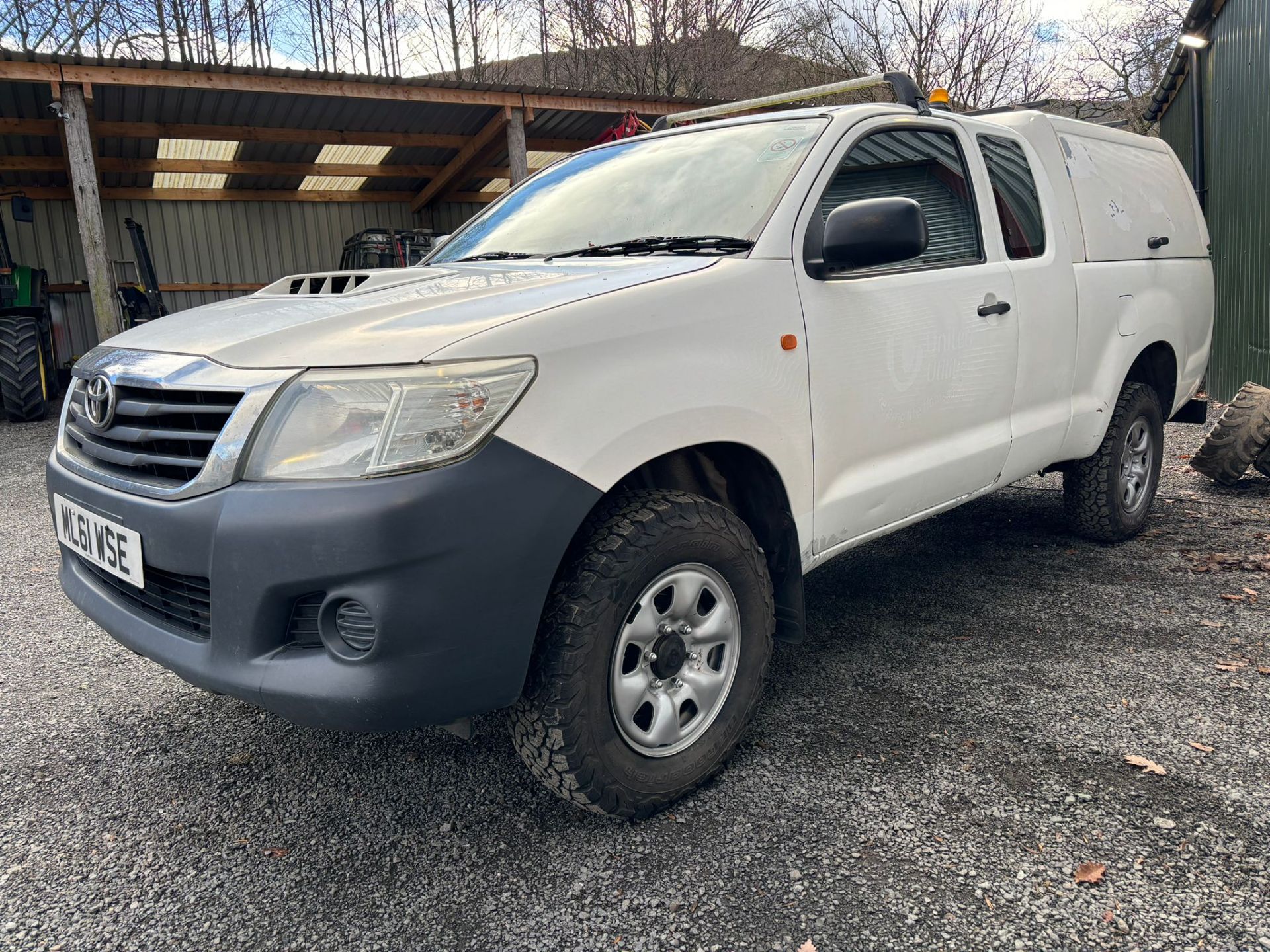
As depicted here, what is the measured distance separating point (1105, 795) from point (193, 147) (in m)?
16.3

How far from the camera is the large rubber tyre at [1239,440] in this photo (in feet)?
17.1

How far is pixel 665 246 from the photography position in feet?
8.78

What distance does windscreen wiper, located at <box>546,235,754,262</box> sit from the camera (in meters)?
2.56

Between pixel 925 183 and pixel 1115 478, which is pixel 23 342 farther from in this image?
pixel 1115 478

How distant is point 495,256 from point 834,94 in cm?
152

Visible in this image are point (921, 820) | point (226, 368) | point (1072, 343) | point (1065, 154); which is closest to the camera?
point (226, 368)

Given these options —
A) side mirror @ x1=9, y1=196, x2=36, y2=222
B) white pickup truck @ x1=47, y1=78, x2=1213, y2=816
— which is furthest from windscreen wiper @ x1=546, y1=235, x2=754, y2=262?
side mirror @ x1=9, y1=196, x2=36, y2=222

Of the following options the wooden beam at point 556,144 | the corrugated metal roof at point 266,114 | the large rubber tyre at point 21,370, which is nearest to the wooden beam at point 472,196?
the corrugated metal roof at point 266,114

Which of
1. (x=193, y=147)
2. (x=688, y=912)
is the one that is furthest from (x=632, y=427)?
(x=193, y=147)

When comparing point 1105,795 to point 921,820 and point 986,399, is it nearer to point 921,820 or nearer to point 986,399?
point 921,820

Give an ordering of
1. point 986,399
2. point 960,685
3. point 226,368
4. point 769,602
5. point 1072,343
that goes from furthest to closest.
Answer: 1. point 1072,343
2. point 986,399
3. point 960,685
4. point 769,602
5. point 226,368

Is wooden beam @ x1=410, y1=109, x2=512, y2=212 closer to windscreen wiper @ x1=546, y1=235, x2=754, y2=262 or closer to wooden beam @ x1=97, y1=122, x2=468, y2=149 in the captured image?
wooden beam @ x1=97, y1=122, x2=468, y2=149

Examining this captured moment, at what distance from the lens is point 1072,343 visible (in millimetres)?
3695

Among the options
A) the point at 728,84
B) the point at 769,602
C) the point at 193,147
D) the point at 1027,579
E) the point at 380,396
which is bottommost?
the point at 1027,579
